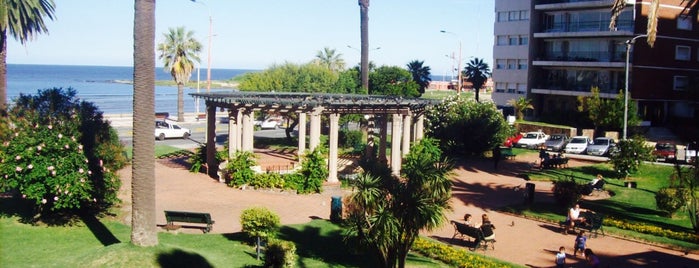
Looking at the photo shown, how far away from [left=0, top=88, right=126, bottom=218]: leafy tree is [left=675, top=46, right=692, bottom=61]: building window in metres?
47.3

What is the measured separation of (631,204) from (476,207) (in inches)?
248

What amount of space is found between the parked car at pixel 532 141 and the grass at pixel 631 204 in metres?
11.9

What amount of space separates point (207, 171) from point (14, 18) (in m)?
11.1

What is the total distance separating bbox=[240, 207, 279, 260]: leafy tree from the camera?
63.3 feet

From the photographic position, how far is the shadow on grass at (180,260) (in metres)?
16.5

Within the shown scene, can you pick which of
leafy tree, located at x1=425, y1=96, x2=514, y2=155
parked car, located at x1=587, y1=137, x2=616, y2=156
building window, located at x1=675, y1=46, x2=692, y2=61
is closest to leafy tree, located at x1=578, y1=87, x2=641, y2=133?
parked car, located at x1=587, y1=137, x2=616, y2=156

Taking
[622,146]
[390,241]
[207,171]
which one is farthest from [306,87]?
[390,241]

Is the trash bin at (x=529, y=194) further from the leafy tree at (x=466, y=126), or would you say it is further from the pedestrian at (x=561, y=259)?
the leafy tree at (x=466, y=126)

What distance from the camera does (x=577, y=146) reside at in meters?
43.6

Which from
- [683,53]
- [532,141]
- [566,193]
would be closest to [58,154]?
[566,193]

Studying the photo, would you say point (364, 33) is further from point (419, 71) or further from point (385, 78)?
point (419, 71)

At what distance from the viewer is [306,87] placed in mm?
56562

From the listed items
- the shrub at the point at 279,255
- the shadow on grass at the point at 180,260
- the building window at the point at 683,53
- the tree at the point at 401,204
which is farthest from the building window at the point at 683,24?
the shadow on grass at the point at 180,260

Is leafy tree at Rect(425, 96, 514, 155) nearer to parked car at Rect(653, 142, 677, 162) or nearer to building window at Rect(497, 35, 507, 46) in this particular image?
parked car at Rect(653, 142, 677, 162)
